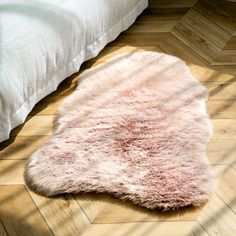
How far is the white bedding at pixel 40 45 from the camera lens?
1583 millimetres

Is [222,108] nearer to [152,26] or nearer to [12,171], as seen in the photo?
[152,26]

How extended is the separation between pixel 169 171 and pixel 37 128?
51 centimetres

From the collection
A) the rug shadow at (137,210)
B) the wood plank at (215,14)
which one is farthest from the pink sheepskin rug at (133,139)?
the wood plank at (215,14)

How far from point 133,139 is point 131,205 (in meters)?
0.27

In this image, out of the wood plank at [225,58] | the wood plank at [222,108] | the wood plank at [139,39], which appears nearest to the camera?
the wood plank at [222,108]

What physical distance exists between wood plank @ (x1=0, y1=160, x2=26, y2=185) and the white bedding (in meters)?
0.09

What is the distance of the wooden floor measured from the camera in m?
1.40

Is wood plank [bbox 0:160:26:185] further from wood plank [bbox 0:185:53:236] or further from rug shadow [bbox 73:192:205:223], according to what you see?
rug shadow [bbox 73:192:205:223]

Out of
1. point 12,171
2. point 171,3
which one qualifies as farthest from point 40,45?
point 171,3

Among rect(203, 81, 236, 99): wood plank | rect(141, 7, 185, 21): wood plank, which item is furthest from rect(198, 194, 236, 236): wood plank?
rect(141, 7, 185, 21): wood plank

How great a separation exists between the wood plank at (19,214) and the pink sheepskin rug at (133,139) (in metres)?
0.05

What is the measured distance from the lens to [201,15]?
2367 millimetres

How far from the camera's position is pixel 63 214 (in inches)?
56.8

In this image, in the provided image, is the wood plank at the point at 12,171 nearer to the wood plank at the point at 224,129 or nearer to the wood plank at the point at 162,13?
the wood plank at the point at 224,129
